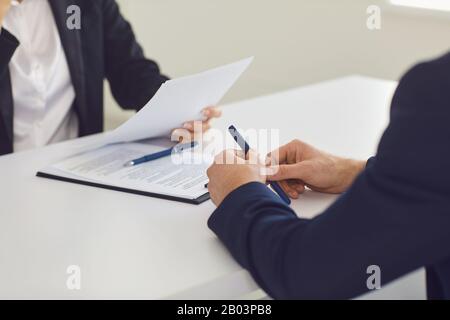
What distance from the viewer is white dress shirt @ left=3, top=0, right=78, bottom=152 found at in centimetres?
175

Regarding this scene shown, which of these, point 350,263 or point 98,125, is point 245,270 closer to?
point 350,263

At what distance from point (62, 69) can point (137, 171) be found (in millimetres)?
654

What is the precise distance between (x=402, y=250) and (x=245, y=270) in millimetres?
219

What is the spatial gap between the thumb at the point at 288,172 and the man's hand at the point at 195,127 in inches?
14.6

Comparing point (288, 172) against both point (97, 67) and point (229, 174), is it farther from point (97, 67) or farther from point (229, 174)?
point (97, 67)

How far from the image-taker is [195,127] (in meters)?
1.50

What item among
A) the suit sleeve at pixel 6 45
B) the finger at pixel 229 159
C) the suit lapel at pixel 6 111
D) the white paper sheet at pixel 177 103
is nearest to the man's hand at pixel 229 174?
the finger at pixel 229 159

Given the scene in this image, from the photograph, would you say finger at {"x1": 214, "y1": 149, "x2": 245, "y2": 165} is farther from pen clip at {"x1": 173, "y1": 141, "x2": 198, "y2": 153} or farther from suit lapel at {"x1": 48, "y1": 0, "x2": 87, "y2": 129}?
suit lapel at {"x1": 48, "y1": 0, "x2": 87, "y2": 129}

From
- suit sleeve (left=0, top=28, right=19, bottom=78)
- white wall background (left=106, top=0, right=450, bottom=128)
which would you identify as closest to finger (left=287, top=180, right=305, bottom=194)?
suit sleeve (left=0, top=28, right=19, bottom=78)

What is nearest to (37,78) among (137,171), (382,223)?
(137,171)

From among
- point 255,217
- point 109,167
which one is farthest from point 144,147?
point 255,217

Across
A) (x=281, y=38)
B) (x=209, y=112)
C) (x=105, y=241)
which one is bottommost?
(x=105, y=241)

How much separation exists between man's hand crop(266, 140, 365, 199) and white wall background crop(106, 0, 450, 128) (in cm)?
184
